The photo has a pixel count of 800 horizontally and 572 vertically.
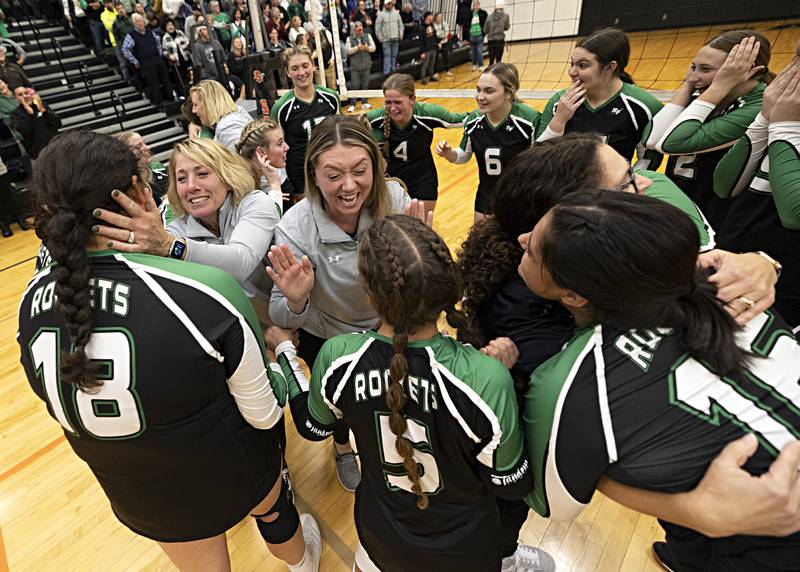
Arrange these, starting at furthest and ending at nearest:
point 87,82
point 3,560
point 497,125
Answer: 1. point 87,82
2. point 497,125
3. point 3,560

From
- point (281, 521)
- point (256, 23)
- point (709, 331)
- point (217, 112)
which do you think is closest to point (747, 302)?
point (709, 331)

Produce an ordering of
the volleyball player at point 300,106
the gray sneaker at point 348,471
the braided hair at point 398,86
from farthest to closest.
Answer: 1. the volleyball player at point 300,106
2. the braided hair at point 398,86
3. the gray sneaker at point 348,471

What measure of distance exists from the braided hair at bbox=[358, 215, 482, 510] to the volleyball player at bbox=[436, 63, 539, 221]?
6.69ft

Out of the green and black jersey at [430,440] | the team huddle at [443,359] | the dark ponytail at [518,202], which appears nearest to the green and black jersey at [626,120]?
the team huddle at [443,359]

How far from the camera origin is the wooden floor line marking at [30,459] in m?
2.61

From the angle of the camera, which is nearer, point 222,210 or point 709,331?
point 709,331

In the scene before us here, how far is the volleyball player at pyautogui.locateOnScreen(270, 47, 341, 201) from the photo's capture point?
4.10 m

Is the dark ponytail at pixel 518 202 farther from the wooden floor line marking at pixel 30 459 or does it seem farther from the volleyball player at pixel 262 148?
the wooden floor line marking at pixel 30 459

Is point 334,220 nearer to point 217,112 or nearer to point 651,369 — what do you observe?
point 651,369

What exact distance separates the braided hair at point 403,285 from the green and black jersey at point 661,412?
12.3 inches

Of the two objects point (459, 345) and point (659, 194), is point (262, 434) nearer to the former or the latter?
point (459, 345)

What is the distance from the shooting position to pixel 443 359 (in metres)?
1.04

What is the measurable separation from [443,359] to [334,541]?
5.26 feet

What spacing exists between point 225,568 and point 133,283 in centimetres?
118
